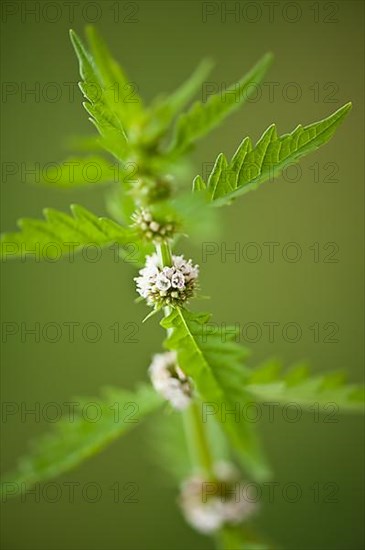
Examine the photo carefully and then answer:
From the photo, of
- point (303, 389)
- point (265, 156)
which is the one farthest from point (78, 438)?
point (265, 156)

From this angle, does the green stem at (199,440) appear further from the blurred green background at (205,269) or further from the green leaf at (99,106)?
the blurred green background at (205,269)

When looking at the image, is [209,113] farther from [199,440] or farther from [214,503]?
[214,503]

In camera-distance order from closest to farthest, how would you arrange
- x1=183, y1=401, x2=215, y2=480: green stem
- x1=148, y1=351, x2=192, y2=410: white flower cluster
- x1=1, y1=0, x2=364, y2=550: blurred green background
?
x1=148, y1=351, x2=192, y2=410: white flower cluster
x1=183, y1=401, x2=215, y2=480: green stem
x1=1, y1=0, x2=364, y2=550: blurred green background

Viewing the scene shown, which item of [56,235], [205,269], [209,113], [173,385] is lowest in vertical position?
[173,385]

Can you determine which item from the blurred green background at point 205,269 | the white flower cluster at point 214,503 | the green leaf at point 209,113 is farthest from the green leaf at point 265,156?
the blurred green background at point 205,269

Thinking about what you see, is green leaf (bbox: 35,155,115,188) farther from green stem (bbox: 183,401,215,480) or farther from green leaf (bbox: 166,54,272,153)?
green stem (bbox: 183,401,215,480)

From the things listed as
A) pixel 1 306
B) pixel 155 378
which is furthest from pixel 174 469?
pixel 1 306

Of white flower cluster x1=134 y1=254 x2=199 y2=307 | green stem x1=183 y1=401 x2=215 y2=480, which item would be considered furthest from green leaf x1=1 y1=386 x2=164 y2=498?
white flower cluster x1=134 y1=254 x2=199 y2=307
